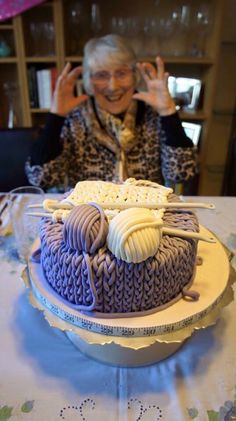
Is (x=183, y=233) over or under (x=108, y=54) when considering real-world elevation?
under

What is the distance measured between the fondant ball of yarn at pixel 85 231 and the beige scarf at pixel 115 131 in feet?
2.58

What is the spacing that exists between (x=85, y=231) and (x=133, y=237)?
0.07 meters

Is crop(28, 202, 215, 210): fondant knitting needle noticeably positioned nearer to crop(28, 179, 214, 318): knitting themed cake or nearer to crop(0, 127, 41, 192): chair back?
crop(28, 179, 214, 318): knitting themed cake

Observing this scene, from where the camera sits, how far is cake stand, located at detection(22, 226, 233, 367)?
1.68 feet

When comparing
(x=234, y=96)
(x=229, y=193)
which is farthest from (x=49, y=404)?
(x=234, y=96)

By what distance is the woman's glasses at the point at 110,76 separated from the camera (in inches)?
49.3

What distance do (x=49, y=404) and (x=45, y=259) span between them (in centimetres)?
23

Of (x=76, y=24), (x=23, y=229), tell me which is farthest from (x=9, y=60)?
(x=23, y=229)

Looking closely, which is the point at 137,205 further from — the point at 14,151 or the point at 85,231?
the point at 14,151

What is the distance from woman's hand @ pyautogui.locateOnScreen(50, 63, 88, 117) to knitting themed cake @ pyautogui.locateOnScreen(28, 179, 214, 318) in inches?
30.4

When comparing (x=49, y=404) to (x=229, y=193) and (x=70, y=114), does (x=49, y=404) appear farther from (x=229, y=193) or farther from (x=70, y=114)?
(x=229, y=193)

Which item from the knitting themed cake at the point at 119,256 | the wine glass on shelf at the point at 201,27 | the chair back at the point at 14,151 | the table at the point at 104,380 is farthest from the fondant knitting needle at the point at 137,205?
the wine glass on shelf at the point at 201,27

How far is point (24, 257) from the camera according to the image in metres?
0.84

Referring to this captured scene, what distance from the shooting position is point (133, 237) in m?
0.48
